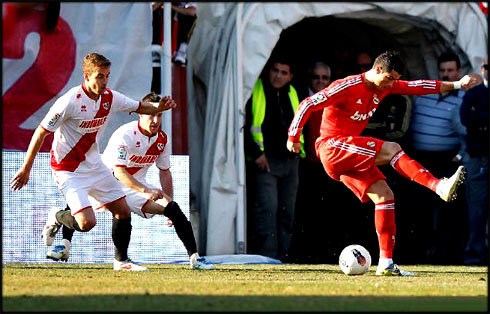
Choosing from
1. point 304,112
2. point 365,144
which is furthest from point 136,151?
point 365,144

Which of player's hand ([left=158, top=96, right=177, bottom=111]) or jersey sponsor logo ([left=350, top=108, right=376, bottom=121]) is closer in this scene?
player's hand ([left=158, top=96, right=177, bottom=111])

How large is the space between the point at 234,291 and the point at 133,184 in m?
3.00

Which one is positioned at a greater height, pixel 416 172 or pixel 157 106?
pixel 157 106

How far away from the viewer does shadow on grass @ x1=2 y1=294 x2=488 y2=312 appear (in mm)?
6000

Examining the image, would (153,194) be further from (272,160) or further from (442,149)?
(442,149)

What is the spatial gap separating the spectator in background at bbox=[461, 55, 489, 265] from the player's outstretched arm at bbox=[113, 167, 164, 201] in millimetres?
4559

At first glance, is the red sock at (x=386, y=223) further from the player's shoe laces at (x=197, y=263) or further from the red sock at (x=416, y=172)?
the player's shoe laces at (x=197, y=263)

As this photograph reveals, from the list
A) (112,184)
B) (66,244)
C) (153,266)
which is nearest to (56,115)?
(112,184)

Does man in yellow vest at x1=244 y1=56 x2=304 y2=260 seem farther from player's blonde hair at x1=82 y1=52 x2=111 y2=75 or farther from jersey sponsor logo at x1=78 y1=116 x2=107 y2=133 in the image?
player's blonde hair at x1=82 y1=52 x2=111 y2=75

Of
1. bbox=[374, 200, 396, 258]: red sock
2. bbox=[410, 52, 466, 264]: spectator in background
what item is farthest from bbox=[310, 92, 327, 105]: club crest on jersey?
bbox=[410, 52, 466, 264]: spectator in background

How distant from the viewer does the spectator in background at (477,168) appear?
12695 mm

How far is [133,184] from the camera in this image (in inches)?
388

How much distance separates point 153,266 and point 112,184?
4.37ft

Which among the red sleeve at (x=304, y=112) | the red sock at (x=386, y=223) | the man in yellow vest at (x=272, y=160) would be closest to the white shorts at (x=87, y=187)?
the red sleeve at (x=304, y=112)
